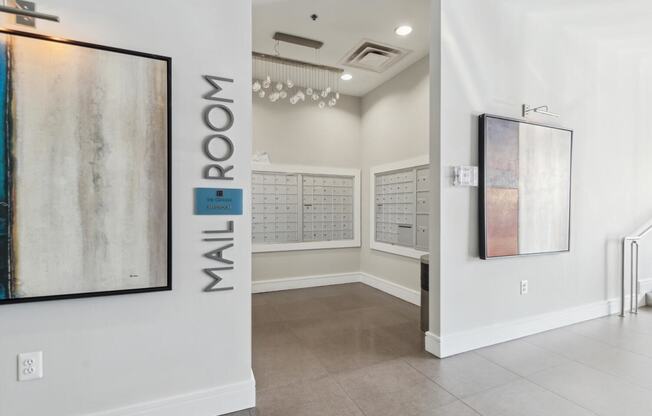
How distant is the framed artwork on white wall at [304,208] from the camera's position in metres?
4.31

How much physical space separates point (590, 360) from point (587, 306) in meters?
1.10

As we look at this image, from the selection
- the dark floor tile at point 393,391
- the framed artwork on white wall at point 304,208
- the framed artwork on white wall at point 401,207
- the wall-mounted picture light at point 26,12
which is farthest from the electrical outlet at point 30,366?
the framed artwork on white wall at point 401,207

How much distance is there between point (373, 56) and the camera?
3615mm

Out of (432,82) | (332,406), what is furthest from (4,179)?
(432,82)

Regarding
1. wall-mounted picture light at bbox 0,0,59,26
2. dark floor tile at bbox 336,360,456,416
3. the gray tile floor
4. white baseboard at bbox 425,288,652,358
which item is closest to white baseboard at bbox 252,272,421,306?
the gray tile floor

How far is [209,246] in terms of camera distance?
1746 mm

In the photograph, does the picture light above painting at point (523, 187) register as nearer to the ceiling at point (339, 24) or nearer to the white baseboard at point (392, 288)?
the ceiling at point (339, 24)

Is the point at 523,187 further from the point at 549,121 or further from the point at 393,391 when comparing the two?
the point at 393,391

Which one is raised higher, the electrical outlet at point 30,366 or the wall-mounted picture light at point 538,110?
the wall-mounted picture light at point 538,110

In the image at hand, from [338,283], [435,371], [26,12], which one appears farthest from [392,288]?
[26,12]

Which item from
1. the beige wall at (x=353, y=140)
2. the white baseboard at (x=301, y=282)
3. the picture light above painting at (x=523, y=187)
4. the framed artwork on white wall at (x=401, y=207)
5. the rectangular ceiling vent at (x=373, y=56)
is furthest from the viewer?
the white baseboard at (x=301, y=282)

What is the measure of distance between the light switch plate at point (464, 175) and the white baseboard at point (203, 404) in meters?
2.00

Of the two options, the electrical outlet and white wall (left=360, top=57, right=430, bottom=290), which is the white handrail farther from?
the electrical outlet

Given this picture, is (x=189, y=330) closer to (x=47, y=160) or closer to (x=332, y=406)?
(x=332, y=406)
